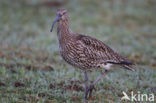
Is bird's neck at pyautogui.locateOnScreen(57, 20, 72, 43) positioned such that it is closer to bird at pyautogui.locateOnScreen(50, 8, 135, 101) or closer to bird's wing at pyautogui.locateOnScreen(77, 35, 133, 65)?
bird at pyautogui.locateOnScreen(50, 8, 135, 101)

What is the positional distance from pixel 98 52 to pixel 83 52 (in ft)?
1.50

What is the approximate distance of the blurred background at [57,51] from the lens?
288 inches

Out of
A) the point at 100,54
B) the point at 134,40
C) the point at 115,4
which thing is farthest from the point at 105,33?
the point at 100,54

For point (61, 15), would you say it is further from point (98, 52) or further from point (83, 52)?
point (98, 52)

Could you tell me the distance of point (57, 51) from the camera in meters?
11.3

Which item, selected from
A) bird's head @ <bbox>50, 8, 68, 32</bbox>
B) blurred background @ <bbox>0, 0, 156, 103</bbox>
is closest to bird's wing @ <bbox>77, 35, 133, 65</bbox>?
bird's head @ <bbox>50, 8, 68, 32</bbox>

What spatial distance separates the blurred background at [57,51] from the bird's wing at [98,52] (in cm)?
64

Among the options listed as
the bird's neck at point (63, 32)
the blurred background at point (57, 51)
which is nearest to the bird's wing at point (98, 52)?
the bird's neck at point (63, 32)

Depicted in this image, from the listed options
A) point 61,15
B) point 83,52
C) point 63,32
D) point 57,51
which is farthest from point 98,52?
point 57,51

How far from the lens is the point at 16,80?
25.6ft

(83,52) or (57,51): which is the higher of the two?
(57,51)

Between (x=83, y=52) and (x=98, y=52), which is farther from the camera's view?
(x=98, y=52)

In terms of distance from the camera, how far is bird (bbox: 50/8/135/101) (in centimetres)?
695

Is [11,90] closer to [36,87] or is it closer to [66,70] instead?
[36,87]
